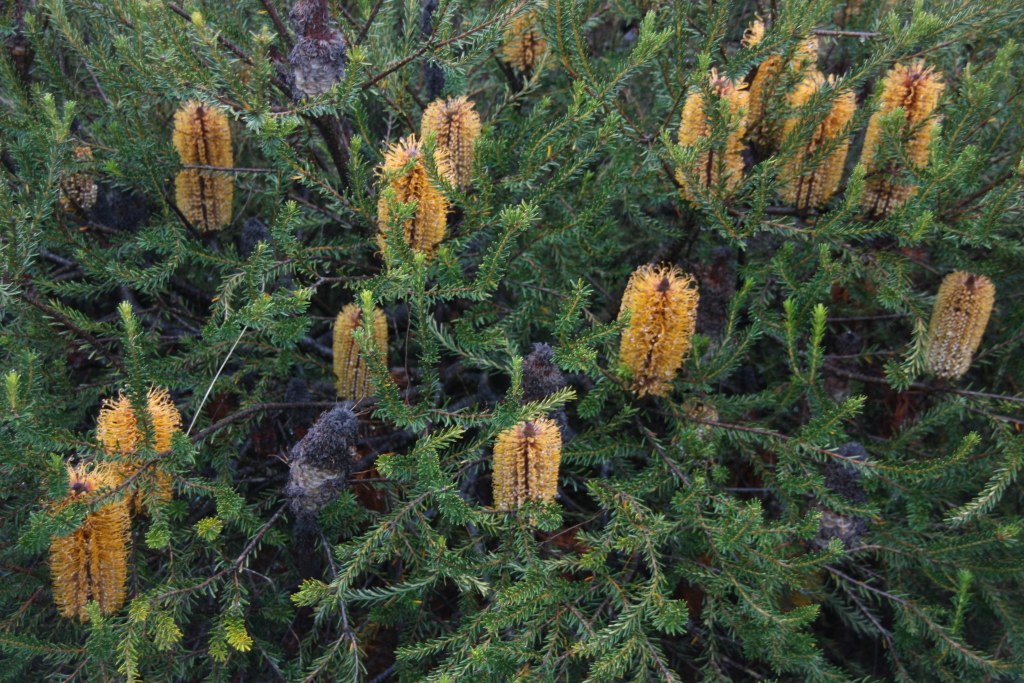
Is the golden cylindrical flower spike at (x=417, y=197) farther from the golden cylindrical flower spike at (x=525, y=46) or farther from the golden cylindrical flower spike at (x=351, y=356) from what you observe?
the golden cylindrical flower spike at (x=525, y=46)

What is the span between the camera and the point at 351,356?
231cm

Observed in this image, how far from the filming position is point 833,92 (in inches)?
84.7

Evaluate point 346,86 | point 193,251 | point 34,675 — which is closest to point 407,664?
point 34,675

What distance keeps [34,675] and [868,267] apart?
113 inches

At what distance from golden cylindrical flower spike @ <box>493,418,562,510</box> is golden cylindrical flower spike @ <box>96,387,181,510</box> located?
31.9 inches

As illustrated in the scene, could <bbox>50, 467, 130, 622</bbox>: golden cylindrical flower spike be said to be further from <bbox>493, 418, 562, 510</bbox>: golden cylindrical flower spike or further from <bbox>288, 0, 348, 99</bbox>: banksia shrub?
<bbox>288, 0, 348, 99</bbox>: banksia shrub

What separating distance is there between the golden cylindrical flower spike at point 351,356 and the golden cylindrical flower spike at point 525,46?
1.03 meters

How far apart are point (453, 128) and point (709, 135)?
0.75m

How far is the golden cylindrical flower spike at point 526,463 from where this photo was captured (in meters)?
1.86

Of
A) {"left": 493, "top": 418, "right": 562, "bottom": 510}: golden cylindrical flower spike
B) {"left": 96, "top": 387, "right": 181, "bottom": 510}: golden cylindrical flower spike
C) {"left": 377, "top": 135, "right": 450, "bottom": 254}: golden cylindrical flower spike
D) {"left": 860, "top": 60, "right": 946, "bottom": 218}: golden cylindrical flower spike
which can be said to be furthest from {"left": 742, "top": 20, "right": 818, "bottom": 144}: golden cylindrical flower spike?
{"left": 96, "top": 387, "right": 181, "bottom": 510}: golden cylindrical flower spike

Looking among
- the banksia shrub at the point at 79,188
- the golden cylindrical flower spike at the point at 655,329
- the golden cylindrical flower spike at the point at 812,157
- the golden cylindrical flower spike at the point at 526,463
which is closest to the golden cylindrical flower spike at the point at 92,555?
the golden cylindrical flower spike at the point at 526,463

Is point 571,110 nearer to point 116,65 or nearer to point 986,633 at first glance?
point 116,65

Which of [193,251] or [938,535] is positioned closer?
[193,251]

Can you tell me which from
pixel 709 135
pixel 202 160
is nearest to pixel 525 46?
pixel 709 135
